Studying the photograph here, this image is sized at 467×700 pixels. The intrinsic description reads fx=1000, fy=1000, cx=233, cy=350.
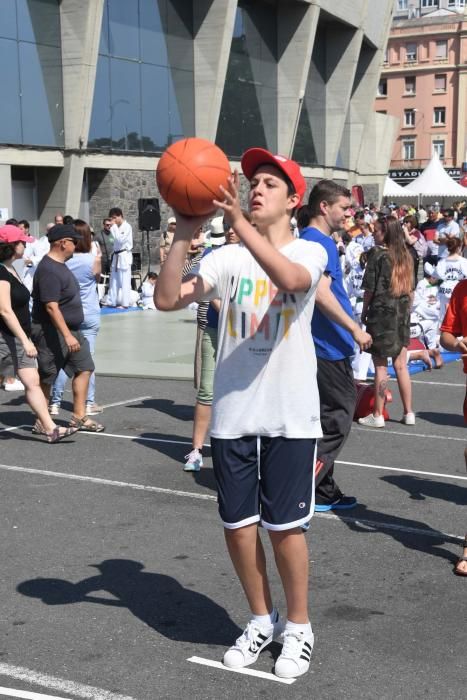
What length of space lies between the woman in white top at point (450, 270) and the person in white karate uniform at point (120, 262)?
8.35m

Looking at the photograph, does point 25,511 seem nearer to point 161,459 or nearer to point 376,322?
point 161,459

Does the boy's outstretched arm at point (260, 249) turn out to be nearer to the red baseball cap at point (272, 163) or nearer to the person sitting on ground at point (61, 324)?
the red baseball cap at point (272, 163)

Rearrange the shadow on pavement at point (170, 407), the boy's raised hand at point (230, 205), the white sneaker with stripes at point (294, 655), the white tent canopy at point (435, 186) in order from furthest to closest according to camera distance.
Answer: the white tent canopy at point (435, 186), the shadow on pavement at point (170, 407), the white sneaker with stripes at point (294, 655), the boy's raised hand at point (230, 205)

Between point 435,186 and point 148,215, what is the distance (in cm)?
2021

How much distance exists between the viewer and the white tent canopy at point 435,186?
41.0 metres

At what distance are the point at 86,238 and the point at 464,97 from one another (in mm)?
91833

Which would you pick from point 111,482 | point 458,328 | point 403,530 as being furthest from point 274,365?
point 111,482

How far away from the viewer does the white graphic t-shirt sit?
3969mm

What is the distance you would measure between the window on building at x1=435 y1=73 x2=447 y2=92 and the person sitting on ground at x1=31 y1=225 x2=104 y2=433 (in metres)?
93.0

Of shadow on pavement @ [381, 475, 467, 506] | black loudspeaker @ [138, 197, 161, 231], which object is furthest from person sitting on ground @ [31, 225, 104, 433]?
black loudspeaker @ [138, 197, 161, 231]

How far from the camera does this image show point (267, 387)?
3.98 meters

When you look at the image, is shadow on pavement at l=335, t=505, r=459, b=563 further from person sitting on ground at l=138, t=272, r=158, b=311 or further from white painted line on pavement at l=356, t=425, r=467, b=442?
person sitting on ground at l=138, t=272, r=158, b=311

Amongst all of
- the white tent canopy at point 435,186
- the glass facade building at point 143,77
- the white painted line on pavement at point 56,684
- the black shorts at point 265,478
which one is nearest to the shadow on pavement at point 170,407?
the white painted line on pavement at point 56,684

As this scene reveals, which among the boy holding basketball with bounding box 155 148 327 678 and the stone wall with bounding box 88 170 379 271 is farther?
the stone wall with bounding box 88 170 379 271
